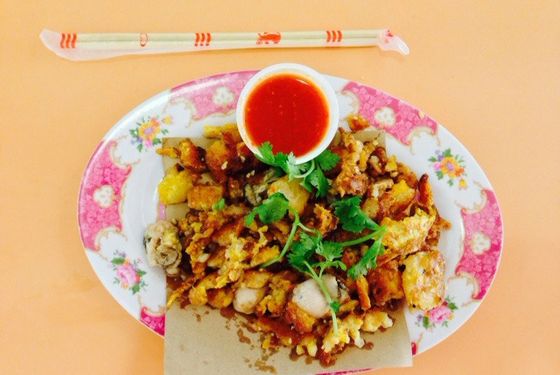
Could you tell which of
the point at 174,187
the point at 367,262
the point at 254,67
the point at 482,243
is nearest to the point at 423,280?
the point at 367,262

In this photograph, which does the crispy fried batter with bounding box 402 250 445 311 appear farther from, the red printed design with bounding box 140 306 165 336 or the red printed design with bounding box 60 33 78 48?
the red printed design with bounding box 60 33 78 48

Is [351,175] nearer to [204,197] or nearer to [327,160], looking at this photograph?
[327,160]

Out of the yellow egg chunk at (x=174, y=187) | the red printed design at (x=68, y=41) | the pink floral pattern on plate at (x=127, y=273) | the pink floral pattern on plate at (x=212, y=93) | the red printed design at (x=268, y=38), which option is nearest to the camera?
the pink floral pattern on plate at (x=127, y=273)

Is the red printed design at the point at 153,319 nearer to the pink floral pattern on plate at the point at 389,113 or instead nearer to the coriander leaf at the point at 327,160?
the coriander leaf at the point at 327,160

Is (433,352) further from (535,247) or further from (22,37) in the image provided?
(22,37)

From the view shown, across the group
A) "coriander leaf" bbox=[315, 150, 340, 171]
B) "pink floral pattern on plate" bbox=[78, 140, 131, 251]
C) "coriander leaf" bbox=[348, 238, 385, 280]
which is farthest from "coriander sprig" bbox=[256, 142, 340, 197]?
"pink floral pattern on plate" bbox=[78, 140, 131, 251]

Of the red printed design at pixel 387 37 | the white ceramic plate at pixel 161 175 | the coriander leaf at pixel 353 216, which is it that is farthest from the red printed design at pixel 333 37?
the coriander leaf at pixel 353 216
